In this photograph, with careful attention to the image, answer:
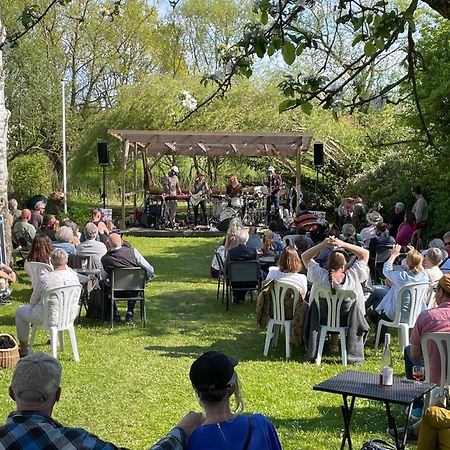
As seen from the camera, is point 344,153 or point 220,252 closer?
point 220,252

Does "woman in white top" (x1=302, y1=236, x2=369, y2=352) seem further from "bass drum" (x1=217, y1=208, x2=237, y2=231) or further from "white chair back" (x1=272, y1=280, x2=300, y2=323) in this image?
"bass drum" (x1=217, y1=208, x2=237, y2=231)

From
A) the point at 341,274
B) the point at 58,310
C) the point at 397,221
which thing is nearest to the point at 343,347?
the point at 341,274

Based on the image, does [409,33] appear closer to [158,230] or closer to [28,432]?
[28,432]

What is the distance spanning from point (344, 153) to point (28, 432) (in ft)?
68.8

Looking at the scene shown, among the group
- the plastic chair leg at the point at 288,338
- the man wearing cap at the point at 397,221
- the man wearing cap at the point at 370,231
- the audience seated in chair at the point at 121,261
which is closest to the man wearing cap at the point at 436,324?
the plastic chair leg at the point at 288,338

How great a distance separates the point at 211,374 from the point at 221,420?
0.55ft

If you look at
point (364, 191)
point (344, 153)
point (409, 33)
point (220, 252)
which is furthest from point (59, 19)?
point (409, 33)

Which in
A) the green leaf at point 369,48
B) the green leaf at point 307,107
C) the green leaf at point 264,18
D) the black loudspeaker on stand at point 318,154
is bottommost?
the green leaf at point 307,107

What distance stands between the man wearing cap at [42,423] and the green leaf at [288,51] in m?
1.38

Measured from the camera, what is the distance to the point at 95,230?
9133mm

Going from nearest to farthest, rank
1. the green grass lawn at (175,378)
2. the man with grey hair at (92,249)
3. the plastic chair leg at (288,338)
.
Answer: the green grass lawn at (175,378) < the plastic chair leg at (288,338) < the man with grey hair at (92,249)

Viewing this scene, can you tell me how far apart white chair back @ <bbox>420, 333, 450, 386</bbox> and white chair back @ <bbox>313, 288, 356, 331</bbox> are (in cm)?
195

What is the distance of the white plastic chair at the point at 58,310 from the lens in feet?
21.1

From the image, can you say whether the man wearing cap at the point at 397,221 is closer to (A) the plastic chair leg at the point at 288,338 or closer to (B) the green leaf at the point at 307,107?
(A) the plastic chair leg at the point at 288,338
